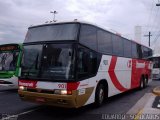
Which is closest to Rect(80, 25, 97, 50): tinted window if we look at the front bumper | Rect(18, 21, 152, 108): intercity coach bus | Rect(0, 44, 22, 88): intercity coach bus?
Rect(18, 21, 152, 108): intercity coach bus

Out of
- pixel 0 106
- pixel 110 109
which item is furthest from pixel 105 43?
pixel 0 106

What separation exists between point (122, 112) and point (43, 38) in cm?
396

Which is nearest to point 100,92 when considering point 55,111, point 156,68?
point 55,111

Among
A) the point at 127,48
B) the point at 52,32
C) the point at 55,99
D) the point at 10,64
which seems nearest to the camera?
the point at 55,99

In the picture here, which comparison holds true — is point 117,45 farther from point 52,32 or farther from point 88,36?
point 52,32

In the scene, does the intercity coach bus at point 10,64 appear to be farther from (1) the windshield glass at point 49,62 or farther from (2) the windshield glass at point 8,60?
(1) the windshield glass at point 49,62

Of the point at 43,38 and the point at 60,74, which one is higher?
the point at 43,38

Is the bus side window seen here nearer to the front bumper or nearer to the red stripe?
the front bumper

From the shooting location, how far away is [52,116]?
9.94 metres

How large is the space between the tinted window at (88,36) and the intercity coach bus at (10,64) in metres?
6.34

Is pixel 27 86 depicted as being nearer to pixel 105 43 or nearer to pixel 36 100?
pixel 36 100

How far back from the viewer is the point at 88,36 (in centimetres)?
1076

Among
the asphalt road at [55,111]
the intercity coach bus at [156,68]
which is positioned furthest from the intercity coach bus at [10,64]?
the intercity coach bus at [156,68]

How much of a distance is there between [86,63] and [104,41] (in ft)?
8.15
